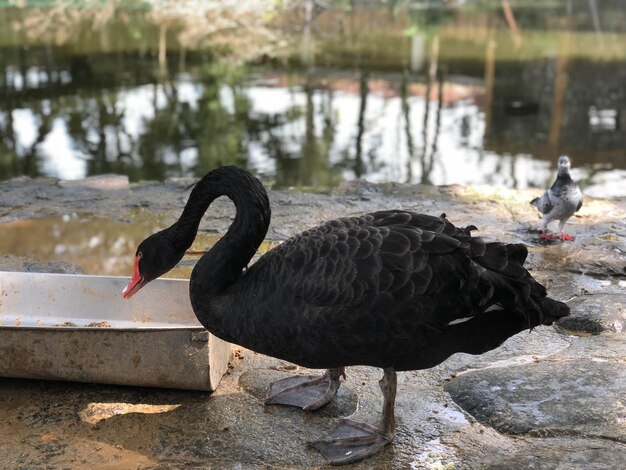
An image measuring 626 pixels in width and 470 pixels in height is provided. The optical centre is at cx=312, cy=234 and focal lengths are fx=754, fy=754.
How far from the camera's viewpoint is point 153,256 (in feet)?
9.02

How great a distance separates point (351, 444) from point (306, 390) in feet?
1.26

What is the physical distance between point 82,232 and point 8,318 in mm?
1510

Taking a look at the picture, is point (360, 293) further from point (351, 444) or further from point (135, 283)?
point (135, 283)

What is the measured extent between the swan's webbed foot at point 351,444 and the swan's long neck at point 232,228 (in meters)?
0.65

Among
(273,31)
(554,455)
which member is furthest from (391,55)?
(554,455)

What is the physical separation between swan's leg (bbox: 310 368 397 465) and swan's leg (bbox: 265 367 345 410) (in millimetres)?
222

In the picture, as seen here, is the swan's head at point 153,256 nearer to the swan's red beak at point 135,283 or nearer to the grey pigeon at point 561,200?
the swan's red beak at point 135,283

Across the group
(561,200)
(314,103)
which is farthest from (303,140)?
(561,200)

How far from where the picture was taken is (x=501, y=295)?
97.2 inches

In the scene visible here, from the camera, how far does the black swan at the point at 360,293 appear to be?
244cm

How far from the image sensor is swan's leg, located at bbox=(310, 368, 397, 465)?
8.41 feet

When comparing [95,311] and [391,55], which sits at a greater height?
[391,55]

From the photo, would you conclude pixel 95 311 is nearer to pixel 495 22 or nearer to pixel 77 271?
pixel 77 271

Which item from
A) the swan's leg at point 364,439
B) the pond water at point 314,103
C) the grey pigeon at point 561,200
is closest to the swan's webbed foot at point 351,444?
the swan's leg at point 364,439
